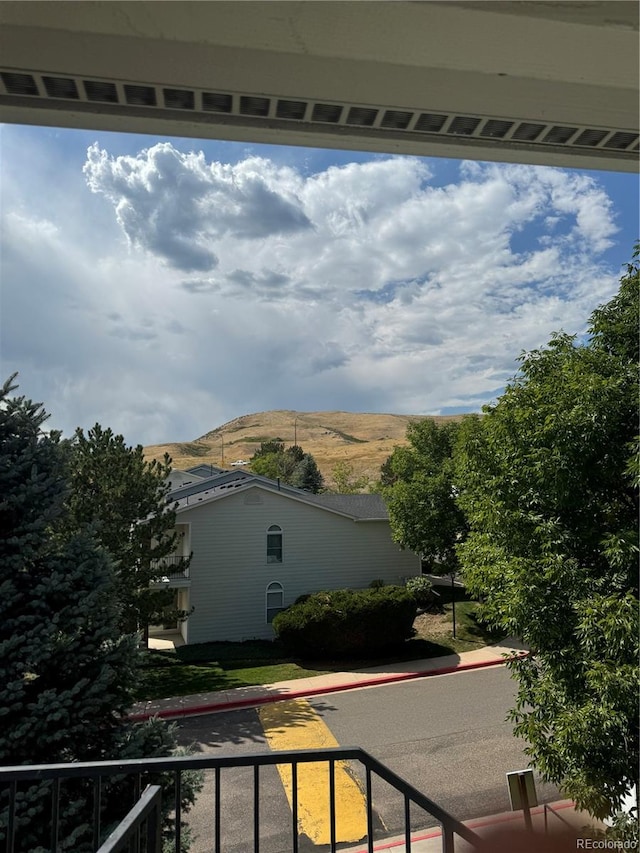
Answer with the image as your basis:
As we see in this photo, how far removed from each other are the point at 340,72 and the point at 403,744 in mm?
6183

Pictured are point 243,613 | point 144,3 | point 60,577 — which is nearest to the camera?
point 144,3

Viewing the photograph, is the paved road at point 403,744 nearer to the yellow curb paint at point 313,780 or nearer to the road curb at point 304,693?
the yellow curb paint at point 313,780

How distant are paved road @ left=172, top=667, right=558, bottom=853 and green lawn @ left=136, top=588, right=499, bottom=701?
112cm

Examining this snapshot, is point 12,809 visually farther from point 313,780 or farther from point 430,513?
point 430,513

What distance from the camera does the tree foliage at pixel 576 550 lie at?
3.18 meters

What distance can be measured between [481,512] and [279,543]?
7595mm

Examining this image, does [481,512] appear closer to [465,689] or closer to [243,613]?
[465,689]

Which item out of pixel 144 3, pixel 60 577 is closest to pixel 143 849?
pixel 144 3

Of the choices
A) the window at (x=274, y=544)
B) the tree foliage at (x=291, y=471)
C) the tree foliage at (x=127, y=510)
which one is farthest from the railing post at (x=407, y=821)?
the tree foliage at (x=291, y=471)

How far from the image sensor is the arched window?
11000 mm

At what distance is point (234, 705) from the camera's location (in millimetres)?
7035

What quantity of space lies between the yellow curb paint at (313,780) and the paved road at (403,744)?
0.07 metres

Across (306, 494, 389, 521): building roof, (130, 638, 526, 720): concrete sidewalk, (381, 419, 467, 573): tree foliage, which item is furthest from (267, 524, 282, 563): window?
(130, 638, 526, 720): concrete sidewalk

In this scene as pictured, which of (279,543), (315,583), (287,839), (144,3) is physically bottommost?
(287,839)
